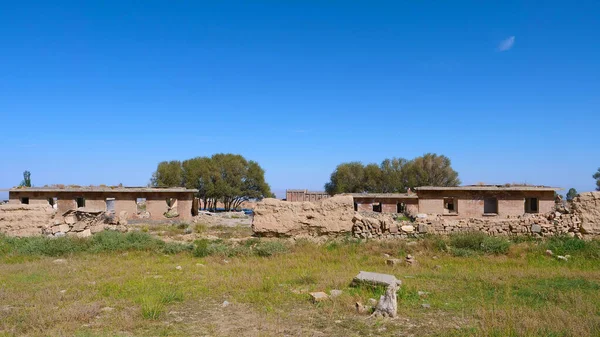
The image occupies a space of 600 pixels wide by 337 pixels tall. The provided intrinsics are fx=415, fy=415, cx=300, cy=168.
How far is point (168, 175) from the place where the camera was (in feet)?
149

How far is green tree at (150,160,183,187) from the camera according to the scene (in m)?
45.2

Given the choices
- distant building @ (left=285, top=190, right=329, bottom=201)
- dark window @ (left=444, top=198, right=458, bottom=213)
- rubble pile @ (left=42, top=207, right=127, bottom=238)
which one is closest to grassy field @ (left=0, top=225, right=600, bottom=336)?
rubble pile @ (left=42, top=207, right=127, bottom=238)

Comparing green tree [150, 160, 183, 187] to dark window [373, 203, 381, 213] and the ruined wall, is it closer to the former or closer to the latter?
dark window [373, 203, 381, 213]

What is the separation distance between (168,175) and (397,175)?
25.6 m

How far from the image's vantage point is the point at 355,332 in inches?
202

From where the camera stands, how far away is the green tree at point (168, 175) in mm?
45156

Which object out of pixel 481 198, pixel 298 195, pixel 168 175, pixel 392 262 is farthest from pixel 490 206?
pixel 168 175

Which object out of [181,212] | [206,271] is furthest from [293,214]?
[181,212]

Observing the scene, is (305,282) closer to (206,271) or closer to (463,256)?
(206,271)

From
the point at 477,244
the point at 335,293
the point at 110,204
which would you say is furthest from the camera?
the point at 110,204

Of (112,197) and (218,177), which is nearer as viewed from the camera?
(112,197)

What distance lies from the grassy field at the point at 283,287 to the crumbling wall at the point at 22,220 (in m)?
1.86

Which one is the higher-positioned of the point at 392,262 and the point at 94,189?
the point at 94,189

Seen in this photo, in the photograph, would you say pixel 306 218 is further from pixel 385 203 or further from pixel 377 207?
pixel 377 207
